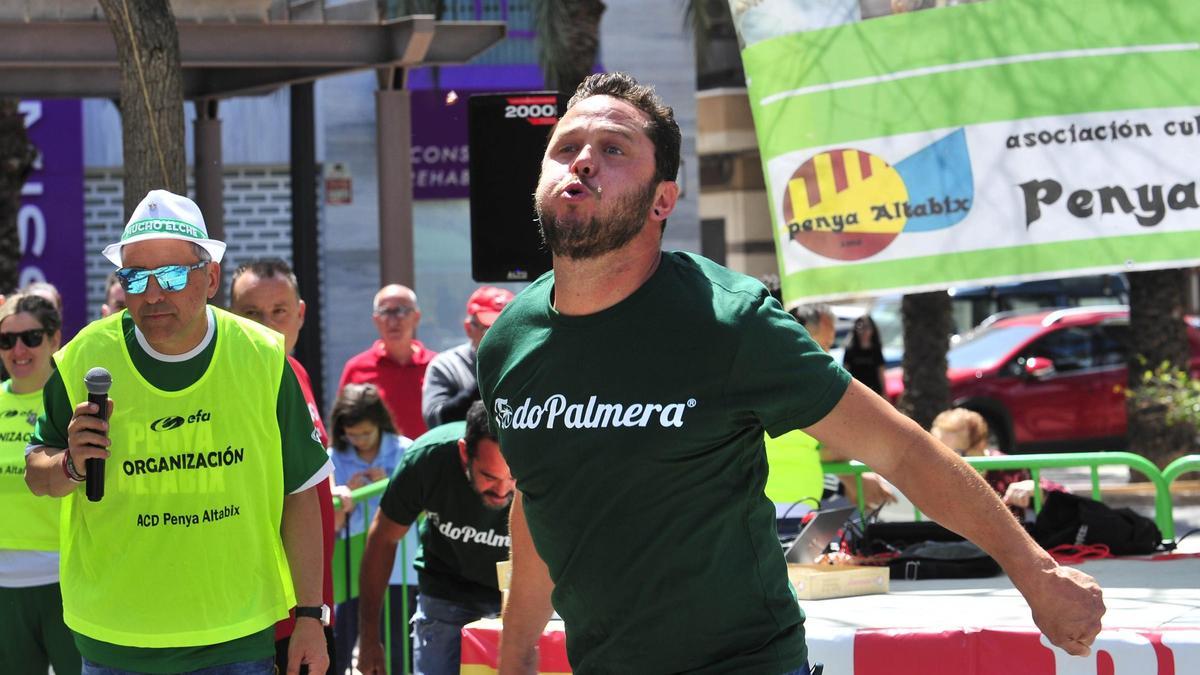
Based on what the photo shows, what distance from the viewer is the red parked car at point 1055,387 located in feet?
62.3

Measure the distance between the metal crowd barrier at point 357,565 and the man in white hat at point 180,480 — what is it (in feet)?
8.29

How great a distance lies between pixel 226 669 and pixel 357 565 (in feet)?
11.0

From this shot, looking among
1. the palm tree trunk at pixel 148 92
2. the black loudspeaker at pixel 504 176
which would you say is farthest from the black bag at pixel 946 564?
the palm tree trunk at pixel 148 92

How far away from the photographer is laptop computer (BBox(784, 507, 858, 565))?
18.1ft

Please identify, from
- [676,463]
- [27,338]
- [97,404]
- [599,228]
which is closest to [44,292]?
[27,338]

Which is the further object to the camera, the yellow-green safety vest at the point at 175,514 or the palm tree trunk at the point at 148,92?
the palm tree trunk at the point at 148,92

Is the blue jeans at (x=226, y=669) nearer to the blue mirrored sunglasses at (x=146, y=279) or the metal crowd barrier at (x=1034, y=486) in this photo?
the blue mirrored sunglasses at (x=146, y=279)

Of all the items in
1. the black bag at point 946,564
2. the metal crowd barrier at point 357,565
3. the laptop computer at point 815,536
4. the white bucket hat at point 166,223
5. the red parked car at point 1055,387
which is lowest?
the red parked car at point 1055,387

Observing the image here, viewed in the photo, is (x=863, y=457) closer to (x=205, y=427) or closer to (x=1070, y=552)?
(x=205, y=427)

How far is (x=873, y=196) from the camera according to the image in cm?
635

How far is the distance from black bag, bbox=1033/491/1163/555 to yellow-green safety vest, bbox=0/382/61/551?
11.0ft

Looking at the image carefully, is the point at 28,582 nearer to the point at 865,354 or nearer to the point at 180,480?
the point at 180,480

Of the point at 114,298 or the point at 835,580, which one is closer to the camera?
the point at 835,580

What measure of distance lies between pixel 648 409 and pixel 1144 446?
13.9 m
